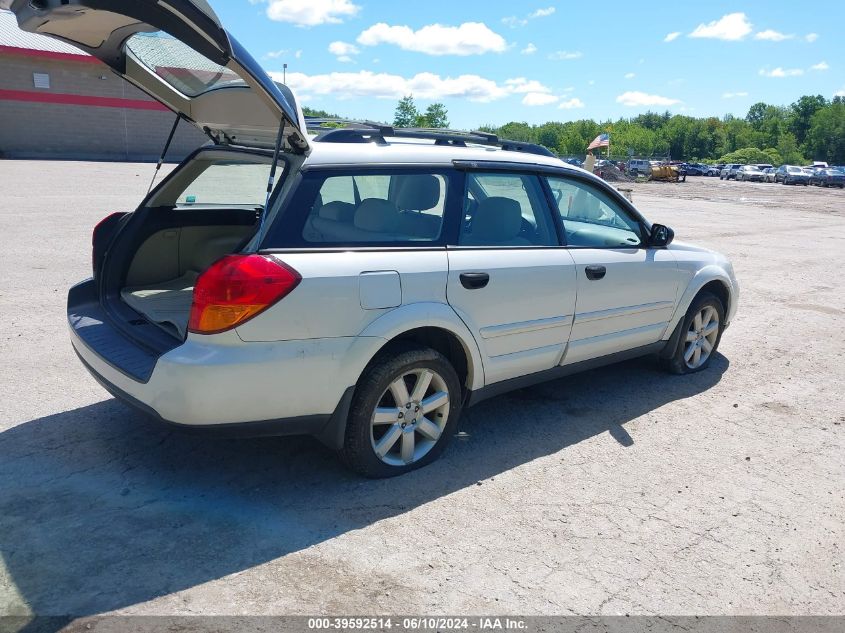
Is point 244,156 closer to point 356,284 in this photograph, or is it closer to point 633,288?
point 356,284

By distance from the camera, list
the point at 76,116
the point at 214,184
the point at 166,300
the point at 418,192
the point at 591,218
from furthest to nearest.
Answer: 1. the point at 76,116
2. the point at 591,218
3. the point at 214,184
4. the point at 166,300
5. the point at 418,192

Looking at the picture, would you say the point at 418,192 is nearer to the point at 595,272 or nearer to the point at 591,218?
the point at 595,272

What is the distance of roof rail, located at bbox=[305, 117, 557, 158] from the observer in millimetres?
3729

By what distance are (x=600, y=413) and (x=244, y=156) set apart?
2773 mm

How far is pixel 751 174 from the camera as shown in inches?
2472

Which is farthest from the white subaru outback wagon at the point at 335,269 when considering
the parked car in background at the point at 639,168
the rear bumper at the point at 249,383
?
the parked car in background at the point at 639,168

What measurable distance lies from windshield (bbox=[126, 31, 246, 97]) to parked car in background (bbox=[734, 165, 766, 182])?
218 feet

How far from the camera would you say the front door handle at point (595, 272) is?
171 inches

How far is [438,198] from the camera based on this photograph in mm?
3861

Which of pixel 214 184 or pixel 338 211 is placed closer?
pixel 338 211

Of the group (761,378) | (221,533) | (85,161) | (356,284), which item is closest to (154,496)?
(221,533)

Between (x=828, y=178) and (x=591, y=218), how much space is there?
192 ft

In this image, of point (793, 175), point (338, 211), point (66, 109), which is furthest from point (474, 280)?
point (793, 175)

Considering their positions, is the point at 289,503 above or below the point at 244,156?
below
